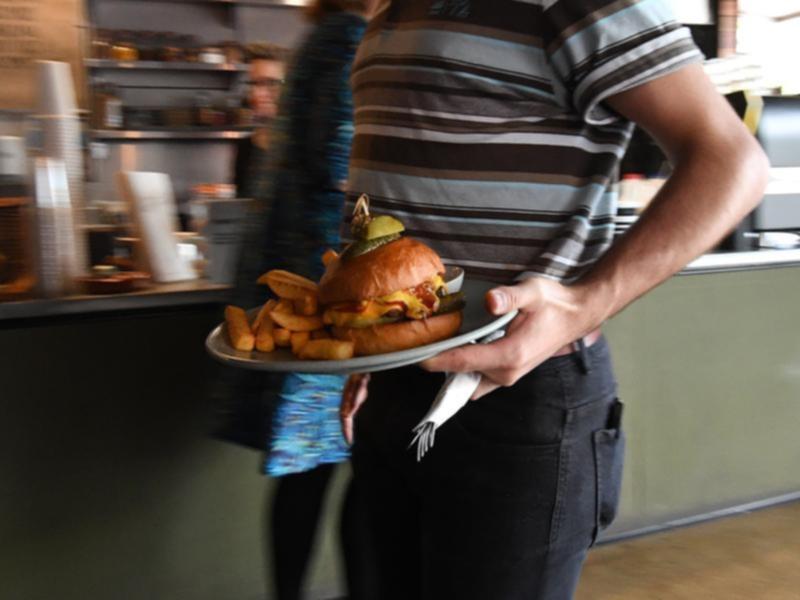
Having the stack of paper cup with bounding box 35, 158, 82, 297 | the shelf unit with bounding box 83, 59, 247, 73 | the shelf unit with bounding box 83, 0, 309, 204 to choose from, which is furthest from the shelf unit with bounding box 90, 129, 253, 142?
the stack of paper cup with bounding box 35, 158, 82, 297

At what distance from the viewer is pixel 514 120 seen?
38.4 inches

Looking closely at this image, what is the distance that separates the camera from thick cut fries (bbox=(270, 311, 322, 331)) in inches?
36.7

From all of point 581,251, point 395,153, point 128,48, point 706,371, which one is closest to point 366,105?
point 395,153

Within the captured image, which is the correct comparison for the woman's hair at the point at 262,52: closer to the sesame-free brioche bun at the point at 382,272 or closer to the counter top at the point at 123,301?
the counter top at the point at 123,301

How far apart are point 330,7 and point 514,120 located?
94 centimetres

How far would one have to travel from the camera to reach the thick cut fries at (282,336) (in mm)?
933

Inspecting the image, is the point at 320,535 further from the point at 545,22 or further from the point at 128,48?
the point at 128,48

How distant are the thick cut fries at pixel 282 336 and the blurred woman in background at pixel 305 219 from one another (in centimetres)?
85

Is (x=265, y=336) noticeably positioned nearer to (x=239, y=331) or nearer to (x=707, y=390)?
(x=239, y=331)

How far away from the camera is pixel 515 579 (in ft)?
3.34

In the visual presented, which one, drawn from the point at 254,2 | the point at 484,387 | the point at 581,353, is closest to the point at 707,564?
the point at 581,353

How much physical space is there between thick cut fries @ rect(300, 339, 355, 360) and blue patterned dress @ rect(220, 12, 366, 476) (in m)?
0.90

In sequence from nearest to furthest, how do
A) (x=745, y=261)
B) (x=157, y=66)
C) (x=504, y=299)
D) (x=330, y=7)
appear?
(x=504, y=299) < (x=330, y=7) < (x=745, y=261) < (x=157, y=66)

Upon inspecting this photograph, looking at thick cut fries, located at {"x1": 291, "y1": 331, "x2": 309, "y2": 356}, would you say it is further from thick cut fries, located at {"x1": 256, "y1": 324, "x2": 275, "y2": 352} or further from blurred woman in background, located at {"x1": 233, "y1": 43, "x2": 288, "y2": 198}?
blurred woman in background, located at {"x1": 233, "y1": 43, "x2": 288, "y2": 198}
